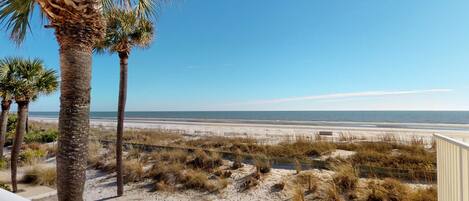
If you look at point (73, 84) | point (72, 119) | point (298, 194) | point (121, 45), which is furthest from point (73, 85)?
point (298, 194)

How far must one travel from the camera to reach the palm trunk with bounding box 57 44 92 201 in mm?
3129

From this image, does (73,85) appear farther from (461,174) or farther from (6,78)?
(6,78)

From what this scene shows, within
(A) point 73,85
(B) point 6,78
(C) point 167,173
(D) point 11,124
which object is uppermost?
(B) point 6,78

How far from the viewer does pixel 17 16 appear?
4.45m

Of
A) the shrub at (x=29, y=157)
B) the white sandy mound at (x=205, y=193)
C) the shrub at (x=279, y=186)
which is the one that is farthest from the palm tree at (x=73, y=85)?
the shrub at (x=29, y=157)

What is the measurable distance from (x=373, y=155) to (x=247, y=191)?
6073 millimetres

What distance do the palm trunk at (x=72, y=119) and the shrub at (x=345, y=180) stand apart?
252 inches

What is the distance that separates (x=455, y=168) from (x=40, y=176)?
11.2 meters

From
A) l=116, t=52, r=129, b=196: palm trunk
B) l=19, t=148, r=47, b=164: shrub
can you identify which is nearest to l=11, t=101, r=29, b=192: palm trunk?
l=116, t=52, r=129, b=196: palm trunk

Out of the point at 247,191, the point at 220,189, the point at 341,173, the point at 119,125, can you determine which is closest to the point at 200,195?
the point at 220,189

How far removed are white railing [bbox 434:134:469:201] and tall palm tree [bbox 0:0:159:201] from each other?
375 cm

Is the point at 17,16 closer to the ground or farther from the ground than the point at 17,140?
farther from the ground

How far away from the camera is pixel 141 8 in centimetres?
509

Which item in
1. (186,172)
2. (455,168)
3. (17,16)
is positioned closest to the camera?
(455,168)
